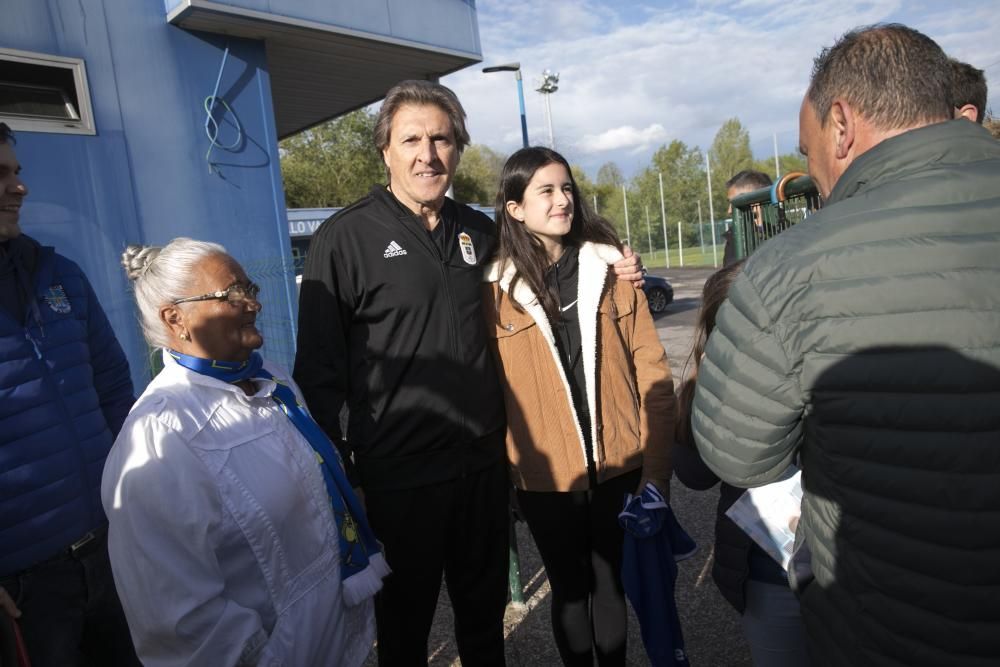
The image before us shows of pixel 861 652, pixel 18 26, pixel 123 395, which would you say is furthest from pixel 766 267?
pixel 18 26

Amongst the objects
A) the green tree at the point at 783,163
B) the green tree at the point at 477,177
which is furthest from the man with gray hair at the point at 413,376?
the green tree at the point at 783,163

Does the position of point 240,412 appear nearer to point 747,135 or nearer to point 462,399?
point 462,399

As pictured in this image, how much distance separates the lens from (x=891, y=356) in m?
Answer: 1.10

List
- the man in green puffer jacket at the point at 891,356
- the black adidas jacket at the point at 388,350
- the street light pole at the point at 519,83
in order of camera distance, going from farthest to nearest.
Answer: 1. the street light pole at the point at 519,83
2. the black adidas jacket at the point at 388,350
3. the man in green puffer jacket at the point at 891,356

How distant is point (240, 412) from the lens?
1.69m

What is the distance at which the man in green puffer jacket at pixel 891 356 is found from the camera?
107 centimetres

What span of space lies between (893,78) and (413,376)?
1552 millimetres

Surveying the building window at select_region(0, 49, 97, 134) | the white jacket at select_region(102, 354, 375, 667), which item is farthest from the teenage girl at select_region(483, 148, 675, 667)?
the building window at select_region(0, 49, 97, 134)

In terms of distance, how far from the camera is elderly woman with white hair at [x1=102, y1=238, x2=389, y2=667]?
1.43 metres

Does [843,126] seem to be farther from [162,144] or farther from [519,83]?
[519,83]

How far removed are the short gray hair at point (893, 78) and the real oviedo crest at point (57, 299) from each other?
237 centimetres

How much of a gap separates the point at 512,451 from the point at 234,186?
562 cm

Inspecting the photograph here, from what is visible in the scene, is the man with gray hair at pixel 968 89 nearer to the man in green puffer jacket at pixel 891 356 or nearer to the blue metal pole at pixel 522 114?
the man in green puffer jacket at pixel 891 356

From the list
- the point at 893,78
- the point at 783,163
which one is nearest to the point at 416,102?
the point at 893,78
